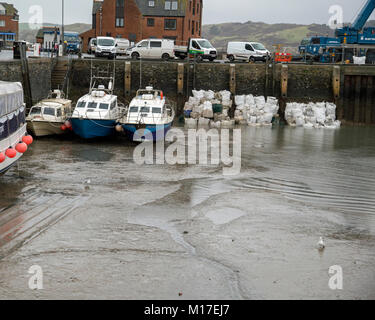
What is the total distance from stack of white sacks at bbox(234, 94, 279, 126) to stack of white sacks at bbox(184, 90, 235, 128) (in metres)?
0.65

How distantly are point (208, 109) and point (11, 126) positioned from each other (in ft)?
54.8

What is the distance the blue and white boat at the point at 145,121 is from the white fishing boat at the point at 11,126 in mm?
6571

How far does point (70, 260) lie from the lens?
11820mm

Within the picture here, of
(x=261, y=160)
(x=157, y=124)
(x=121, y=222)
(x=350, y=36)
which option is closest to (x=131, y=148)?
(x=157, y=124)

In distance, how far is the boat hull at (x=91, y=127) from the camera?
25.4 metres

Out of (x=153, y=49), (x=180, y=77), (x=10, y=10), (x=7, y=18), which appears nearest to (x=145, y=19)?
(x=153, y=49)

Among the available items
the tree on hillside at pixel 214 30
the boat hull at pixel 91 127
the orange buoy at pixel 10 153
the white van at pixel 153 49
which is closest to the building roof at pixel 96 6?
the white van at pixel 153 49

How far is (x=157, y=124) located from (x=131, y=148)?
1.53 meters

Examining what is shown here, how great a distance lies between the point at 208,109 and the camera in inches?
1300

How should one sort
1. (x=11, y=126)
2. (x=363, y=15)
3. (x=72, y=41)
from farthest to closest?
(x=72, y=41)
(x=363, y=15)
(x=11, y=126)

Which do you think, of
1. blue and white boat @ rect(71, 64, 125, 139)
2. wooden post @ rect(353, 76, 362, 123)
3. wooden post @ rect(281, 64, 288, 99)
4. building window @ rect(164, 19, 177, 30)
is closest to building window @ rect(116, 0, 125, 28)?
building window @ rect(164, 19, 177, 30)

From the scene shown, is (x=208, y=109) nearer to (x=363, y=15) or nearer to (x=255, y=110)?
(x=255, y=110)

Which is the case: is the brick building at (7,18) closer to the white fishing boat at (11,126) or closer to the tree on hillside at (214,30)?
the white fishing boat at (11,126)

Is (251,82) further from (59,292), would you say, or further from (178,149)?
(59,292)
